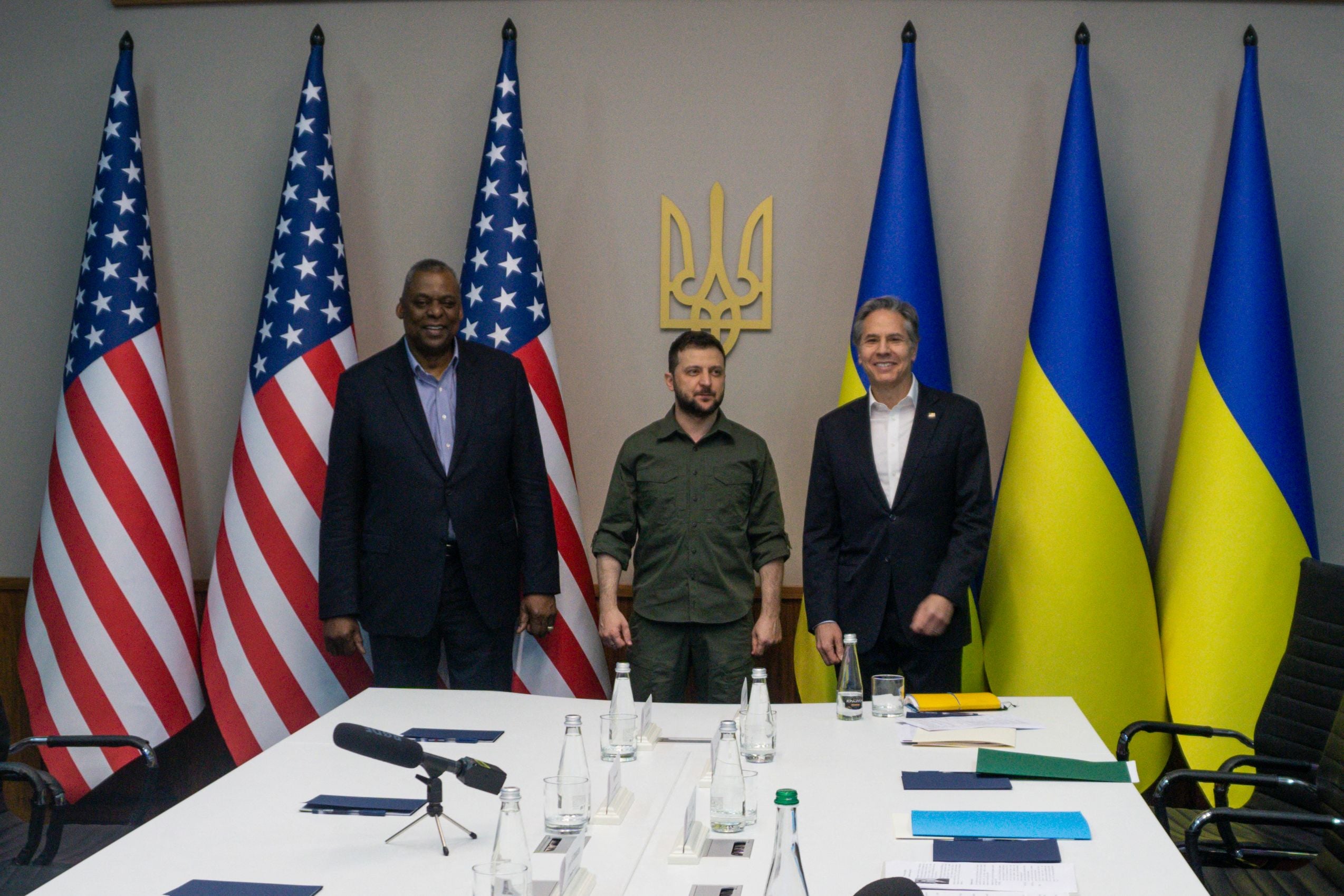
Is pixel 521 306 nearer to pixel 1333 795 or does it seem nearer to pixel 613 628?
pixel 613 628

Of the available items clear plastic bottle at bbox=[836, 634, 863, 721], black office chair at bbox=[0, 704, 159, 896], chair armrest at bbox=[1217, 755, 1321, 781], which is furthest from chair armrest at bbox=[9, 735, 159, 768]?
chair armrest at bbox=[1217, 755, 1321, 781]

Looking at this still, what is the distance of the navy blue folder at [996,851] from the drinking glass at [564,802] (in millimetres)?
527

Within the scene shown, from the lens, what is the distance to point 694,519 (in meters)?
3.37

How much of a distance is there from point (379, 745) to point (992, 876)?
0.88 m

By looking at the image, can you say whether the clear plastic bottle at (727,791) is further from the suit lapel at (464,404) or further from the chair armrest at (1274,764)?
the suit lapel at (464,404)

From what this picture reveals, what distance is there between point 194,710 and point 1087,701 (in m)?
2.77

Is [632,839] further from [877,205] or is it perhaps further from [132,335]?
[132,335]

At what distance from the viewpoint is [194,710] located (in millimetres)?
3844

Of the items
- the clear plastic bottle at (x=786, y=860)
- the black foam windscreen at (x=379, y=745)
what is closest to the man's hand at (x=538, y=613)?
the black foam windscreen at (x=379, y=745)

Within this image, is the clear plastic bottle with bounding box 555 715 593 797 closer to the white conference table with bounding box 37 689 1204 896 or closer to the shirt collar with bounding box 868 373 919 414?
the white conference table with bounding box 37 689 1204 896

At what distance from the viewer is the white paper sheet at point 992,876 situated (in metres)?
1.58

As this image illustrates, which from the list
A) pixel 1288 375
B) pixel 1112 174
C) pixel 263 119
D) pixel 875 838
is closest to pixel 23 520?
pixel 263 119

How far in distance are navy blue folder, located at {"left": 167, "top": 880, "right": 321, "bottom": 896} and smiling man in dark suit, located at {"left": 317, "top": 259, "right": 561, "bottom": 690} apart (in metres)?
1.63

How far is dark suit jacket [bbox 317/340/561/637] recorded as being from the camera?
327cm
